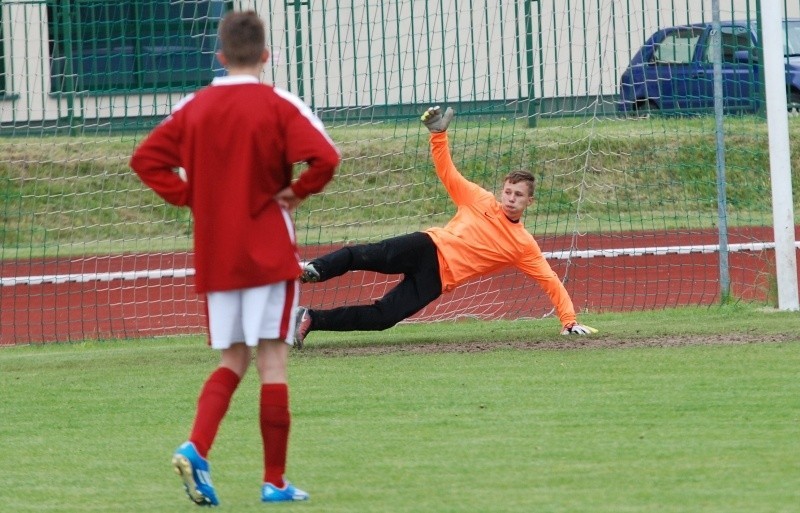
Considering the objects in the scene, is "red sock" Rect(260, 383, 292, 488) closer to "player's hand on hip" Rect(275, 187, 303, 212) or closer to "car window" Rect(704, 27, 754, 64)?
"player's hand on hip" Rect(275, 187, 303, 212)

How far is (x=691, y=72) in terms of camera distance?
12781 millimetres

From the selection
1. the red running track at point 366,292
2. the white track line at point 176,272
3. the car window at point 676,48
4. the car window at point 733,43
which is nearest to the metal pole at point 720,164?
the red running track at point 366,292

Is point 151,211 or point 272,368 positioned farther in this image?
point 151,211

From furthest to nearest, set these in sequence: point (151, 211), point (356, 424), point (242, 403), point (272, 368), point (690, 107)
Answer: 1. point (151, 211)
2. point (690, 107)
3. point (242, 403)
4. point (356, 424)
5. point (272, 368)

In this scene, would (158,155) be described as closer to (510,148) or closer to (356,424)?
(356,424)

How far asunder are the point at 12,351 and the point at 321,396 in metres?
4.01

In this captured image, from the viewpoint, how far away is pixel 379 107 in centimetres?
1321

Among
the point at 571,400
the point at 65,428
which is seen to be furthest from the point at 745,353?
the point at 65,428

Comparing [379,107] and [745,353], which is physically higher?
[379,107]

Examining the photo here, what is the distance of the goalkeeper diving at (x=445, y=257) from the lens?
887 centimetres

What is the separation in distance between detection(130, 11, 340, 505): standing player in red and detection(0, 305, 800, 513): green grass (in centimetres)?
28

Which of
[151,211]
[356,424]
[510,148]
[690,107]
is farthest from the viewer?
[151,211]

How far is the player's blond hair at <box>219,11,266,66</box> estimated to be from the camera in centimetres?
468

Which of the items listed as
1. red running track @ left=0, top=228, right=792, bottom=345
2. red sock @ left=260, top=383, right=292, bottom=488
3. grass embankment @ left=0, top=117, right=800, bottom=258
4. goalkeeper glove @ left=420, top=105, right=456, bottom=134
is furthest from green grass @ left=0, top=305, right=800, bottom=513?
grass embankment @ left=0, top=117, right=800, bottom=258
